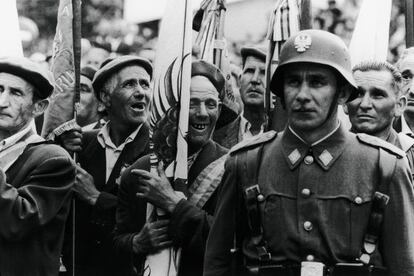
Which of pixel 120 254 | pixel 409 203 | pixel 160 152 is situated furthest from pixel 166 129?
pixel 409 203

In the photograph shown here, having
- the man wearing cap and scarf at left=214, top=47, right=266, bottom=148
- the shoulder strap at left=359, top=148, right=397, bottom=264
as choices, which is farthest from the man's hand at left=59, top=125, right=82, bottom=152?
the shoulder strap at left=359, top=148, right=397, bottom=264

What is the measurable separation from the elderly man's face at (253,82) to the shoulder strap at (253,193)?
2.21m

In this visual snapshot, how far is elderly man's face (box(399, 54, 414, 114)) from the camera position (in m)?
7.84

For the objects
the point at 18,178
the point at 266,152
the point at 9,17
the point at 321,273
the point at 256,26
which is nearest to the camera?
the point at 321,273

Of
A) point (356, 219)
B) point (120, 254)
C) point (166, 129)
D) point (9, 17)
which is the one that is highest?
point (9, 17)

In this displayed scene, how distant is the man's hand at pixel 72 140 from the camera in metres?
7.09

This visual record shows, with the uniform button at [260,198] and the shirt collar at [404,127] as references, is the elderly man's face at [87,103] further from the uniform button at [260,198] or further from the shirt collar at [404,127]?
the uniform button at [260,198]

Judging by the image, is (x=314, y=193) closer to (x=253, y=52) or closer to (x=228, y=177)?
(x=228, y=177)

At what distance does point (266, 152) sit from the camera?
17.5ft

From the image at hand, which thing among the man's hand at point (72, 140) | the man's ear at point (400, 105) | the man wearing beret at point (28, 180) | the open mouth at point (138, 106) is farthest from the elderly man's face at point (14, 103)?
the man's ear at point (400, 105)

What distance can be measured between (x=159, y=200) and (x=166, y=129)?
0.45 m

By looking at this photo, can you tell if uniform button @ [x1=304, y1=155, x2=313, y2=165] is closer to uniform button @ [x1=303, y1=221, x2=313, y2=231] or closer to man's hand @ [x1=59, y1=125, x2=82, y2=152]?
uniform button @ [x1=303, y1=221, x2=313, y2=231]

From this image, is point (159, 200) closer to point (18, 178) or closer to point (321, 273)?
point (18, 178)

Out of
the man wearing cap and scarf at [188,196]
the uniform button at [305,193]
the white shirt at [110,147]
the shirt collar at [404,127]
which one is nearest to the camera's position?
the uniform button at [305,193]
